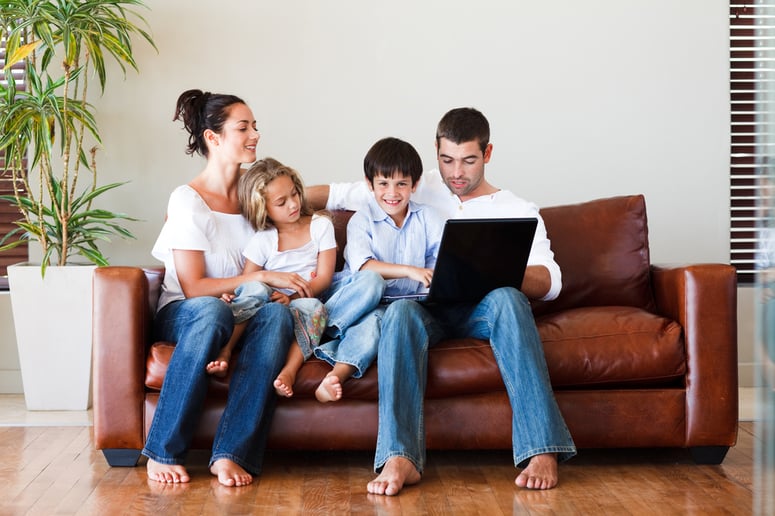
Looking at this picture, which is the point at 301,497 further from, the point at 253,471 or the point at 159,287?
the point at 159,287

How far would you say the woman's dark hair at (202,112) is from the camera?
2.96 meters

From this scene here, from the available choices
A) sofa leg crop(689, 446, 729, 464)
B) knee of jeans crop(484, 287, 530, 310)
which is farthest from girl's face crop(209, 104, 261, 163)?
sofa leg crop(689, 446, 729, 464)

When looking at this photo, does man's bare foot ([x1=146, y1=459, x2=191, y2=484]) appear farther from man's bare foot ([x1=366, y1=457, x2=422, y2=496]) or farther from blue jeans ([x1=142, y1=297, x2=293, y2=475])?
man's bare foot ([x1=366, y1=457, x2=422, y2=496])

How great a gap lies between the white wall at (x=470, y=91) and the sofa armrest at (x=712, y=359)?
136 cm

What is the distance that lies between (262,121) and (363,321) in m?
1.54

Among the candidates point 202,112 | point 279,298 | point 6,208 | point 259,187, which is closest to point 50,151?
point 6,208

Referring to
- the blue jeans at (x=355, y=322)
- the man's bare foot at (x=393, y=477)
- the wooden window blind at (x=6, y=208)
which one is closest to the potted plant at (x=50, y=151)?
the wooden window blind at (x=6, y=208)

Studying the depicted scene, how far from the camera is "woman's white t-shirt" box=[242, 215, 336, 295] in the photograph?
9.43 feet

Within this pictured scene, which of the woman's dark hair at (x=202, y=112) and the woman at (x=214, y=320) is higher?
the woman's dark hair at (x=202, y=112)

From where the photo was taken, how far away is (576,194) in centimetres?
396

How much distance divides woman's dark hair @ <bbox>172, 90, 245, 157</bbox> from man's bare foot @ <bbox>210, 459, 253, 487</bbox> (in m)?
1.06

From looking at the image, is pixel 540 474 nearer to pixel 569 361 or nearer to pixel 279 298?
pixel 569 361

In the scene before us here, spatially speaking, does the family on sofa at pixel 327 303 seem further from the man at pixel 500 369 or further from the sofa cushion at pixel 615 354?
the sofa cushion at pixel 615 354

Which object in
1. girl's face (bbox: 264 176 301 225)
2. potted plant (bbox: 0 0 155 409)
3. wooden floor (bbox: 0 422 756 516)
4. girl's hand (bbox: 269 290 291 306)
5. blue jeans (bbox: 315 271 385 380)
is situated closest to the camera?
wooden floor (bbox: 0 422 756 516)
